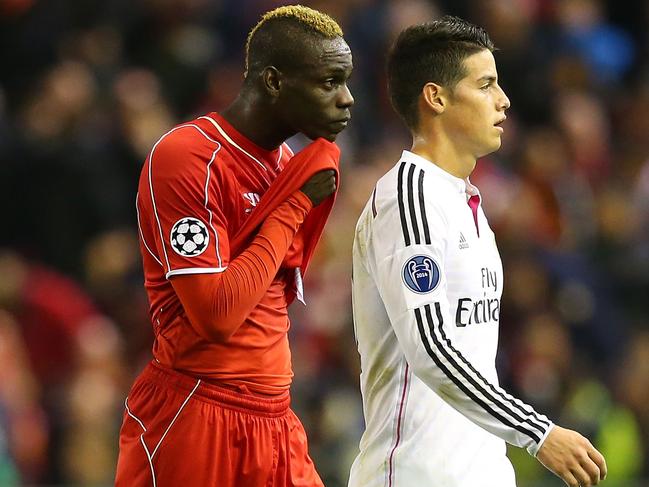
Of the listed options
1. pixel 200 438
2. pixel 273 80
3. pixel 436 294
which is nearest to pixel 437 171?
pixel 436 294

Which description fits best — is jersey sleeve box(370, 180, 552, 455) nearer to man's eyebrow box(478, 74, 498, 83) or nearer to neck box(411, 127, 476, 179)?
neck box(411, 127, 476, 179)

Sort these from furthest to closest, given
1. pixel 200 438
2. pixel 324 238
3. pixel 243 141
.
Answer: pixel 324 238 → pixel 243 141 → pixel 200 438

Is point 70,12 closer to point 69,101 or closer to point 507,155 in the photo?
point 69,101

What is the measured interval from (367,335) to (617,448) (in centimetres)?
416

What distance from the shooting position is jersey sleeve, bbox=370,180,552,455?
3.69 metres

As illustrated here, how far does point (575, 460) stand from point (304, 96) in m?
1.23

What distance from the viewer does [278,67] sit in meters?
4.01

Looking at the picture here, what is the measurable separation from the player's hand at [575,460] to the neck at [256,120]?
3.83ft

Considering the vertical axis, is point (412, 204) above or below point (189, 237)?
above

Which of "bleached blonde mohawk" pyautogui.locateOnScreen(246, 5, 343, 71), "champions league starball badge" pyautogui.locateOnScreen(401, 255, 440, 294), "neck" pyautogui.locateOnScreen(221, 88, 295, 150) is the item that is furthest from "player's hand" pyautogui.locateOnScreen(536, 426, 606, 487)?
"bleached blonde mohawk" pyautogui.locateOnScreen(246, 5, 343, 71)

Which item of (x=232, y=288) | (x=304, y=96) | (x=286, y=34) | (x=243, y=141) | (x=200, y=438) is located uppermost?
(x=286, y=34)

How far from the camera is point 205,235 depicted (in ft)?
12.6

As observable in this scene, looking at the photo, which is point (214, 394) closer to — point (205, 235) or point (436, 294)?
point (205, 235)

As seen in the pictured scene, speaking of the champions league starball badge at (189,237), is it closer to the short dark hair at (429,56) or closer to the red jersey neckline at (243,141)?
the red jersey neckline at (243,141)
